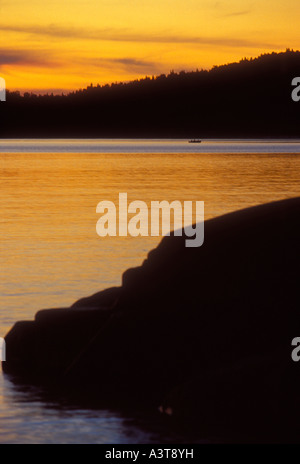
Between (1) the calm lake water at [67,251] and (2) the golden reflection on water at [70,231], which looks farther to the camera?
(2) the golden reflection on water at [70,231]

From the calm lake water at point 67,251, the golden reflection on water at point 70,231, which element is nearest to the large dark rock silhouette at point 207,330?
the calm lake water at point 67,251

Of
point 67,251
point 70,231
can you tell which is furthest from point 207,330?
point 70,231

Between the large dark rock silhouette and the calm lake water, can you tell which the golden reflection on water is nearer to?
the calm lake water

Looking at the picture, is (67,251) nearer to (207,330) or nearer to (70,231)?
(70,231)

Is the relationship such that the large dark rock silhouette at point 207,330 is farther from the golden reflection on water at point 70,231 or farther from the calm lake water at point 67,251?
the golden reflection on water at point 70,231

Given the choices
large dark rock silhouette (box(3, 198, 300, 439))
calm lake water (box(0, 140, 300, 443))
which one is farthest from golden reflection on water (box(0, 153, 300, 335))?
large dark rock silhouette (box(3, 198, 300, 439))

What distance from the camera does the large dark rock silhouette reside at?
11289mm

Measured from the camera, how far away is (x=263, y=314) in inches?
472

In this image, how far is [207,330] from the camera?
1204 centimetres

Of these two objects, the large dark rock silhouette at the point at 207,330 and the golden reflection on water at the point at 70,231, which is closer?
the large dark rock silhouette at the point at 207,330

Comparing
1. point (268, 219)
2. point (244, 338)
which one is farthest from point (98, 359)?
point (268, 219)

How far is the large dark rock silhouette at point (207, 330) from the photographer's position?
444 inches
